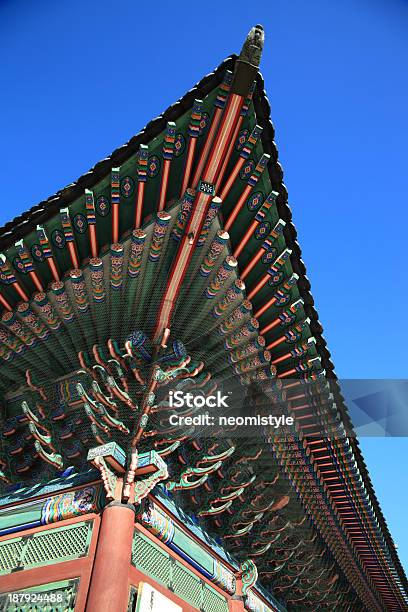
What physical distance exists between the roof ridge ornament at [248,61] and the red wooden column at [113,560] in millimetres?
4984

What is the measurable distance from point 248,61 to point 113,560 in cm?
562

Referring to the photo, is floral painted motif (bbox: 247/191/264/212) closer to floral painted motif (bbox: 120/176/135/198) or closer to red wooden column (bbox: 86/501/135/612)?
floral painted motif (bbox: 120/176/135/198)

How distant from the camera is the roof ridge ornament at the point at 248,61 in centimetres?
520

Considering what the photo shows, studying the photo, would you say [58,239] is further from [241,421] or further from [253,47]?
[241,421]

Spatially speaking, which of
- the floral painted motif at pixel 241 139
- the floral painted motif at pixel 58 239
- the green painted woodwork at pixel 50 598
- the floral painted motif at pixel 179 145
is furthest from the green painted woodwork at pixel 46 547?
the floral painted motif at pixel 241 139

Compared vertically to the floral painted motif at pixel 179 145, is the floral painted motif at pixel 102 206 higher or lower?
lower

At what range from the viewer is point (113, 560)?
519 cm

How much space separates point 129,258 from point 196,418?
8.30 ft

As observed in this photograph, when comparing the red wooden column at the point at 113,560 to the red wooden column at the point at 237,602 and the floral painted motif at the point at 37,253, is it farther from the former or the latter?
the red wooden column at the point at 237,602

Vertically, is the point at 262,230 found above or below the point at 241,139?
below

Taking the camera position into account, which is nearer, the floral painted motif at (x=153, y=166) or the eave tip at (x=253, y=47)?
the eave tip at (x=253, y=47)

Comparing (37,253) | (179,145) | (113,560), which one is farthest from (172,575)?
(179,145)

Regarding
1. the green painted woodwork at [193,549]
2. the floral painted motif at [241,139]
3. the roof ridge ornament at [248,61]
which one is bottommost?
the green painted woodwork at [193,549]

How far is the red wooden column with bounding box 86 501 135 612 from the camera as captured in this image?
4930mm
